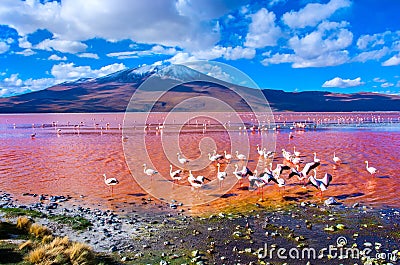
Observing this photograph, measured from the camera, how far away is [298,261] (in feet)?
26.1

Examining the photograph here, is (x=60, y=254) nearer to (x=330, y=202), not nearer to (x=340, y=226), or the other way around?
(x=340, y=226)

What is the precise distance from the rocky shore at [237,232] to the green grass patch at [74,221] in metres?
0.05

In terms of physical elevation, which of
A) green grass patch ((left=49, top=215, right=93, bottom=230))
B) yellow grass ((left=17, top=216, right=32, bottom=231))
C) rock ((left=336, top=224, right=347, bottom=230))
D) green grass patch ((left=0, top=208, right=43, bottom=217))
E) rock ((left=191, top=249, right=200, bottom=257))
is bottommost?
rock ((left=191, top=249, right=200, bottom=257))

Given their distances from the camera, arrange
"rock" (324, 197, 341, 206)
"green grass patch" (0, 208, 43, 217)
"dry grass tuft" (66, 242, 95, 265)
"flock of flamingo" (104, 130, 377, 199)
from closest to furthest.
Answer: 1. "dry grass tuft" (66, 242, 95, 265)
2. "green grass patch" (0, 208, 43, 217)
3. "rock" (324, 197, 341, 206)
4. "flock of flamingo" (104, 130, 377, 199)

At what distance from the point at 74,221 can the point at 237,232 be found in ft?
16.7

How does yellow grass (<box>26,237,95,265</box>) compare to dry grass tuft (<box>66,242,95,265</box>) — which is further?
dry grass tuft (<box>66,242,95,265</box>)

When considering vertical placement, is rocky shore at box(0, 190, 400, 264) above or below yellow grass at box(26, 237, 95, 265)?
below

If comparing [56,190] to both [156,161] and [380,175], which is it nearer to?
[156,161]

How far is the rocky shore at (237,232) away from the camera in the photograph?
8188 mm

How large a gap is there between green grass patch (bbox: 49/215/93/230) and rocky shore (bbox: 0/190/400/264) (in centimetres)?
5

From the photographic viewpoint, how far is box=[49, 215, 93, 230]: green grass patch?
404 inches

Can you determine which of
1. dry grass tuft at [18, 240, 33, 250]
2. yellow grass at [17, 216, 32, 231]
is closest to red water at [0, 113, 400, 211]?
yellow grass at [17, 216, 32, 231]

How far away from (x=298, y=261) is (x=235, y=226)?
2.52 metres

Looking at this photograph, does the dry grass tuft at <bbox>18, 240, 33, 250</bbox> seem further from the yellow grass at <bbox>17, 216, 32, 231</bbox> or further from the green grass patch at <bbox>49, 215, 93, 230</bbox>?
the green grass patch at <bbox>49, 215, 93, 230</bbox>
